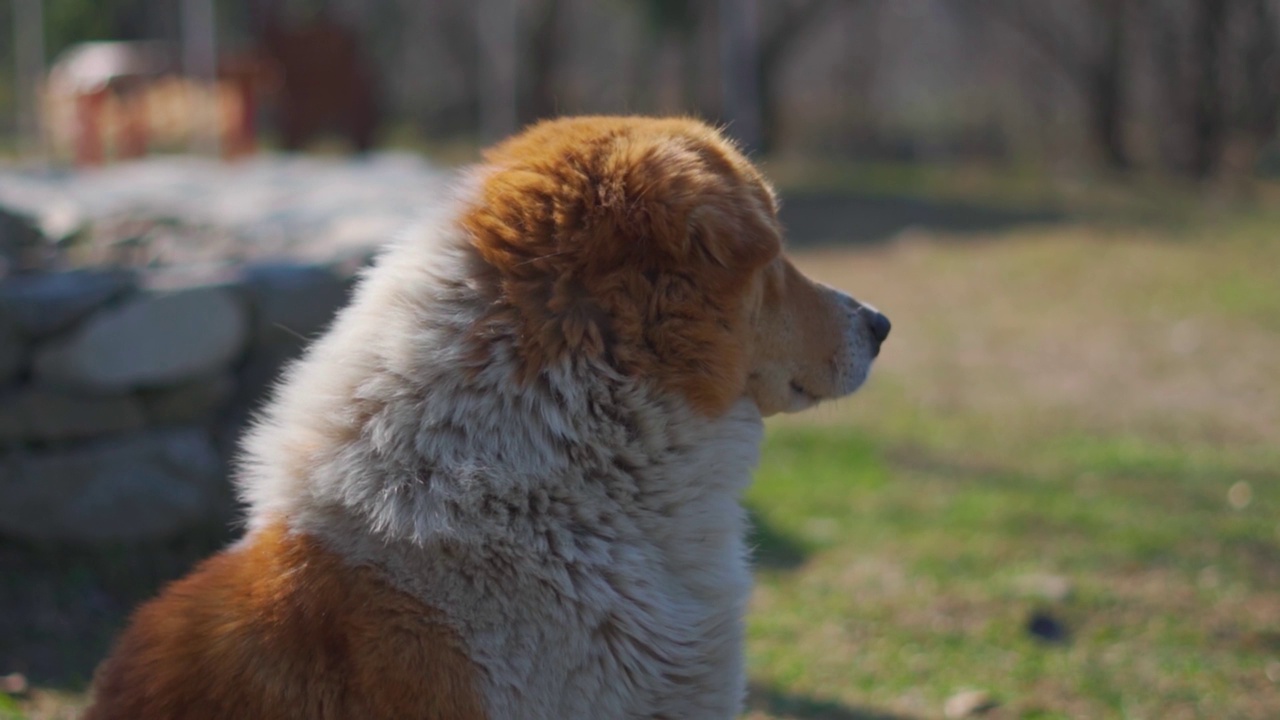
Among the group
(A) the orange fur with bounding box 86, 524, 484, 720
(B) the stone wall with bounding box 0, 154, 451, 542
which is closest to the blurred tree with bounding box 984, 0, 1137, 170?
(B) the stone wall with bounding box 0, 154, 451, 542

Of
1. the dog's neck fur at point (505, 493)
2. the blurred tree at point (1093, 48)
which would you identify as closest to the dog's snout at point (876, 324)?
the dog's neck fur at point (505, 493)

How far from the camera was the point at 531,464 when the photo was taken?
251 cm

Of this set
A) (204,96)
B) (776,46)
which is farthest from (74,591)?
(776,46)

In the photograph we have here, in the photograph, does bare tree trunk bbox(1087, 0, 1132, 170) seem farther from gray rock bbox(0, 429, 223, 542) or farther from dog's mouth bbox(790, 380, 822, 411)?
dog's mouth bbox(790, 380, 822, 411)

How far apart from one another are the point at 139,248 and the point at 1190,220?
1108 cm

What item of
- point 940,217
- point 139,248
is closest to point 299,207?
point 139,248

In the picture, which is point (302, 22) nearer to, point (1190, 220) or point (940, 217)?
point (940, 217)

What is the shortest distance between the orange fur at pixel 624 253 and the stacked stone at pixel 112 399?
2572 millimetres

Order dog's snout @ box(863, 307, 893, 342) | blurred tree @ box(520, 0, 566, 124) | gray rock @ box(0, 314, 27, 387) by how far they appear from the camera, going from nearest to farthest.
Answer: dog's snout @ box(863, 307, 893, 342)
gray rock @ box(0, 314, 27, 387)
blurred tree @ box(520, 0, 566, 124)

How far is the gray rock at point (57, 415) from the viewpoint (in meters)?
4.84

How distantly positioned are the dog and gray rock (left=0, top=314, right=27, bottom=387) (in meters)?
2.59

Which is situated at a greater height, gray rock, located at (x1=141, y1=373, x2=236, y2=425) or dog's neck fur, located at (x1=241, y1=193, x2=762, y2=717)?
dog's neck fur, located at (x1=241, y1=193, x2=762, y2=717)

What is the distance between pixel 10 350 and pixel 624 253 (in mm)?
3370

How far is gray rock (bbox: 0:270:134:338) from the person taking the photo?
482 centimetres
